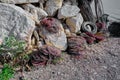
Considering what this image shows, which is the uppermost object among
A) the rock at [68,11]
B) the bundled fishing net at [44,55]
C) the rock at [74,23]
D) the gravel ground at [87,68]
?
the rock at [68,11]

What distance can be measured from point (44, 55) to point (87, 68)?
33.4 inches

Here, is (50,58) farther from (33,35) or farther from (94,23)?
(94,23)

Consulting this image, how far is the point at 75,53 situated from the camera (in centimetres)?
556

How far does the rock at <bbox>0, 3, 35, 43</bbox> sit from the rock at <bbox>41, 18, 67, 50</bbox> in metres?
0.42

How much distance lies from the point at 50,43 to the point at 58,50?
1.11 ft

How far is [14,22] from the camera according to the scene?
528 cm

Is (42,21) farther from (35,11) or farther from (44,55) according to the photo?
(44,55)

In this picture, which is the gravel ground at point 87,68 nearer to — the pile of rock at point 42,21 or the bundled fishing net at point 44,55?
the bundled fishing net at point 44,55

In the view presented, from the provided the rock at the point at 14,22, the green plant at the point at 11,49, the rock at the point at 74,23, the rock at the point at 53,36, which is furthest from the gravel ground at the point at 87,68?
the rock at the point at 14,22

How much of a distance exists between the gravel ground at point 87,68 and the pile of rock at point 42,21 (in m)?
0.47

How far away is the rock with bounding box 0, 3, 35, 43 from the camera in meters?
5.24

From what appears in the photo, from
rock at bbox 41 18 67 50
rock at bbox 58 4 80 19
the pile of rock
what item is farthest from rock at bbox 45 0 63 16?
rock at bbox 41 18 67 50

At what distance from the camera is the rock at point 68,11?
5.88 metres

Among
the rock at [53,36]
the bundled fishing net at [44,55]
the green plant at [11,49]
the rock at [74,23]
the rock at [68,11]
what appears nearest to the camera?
the green plant at [11,49]
